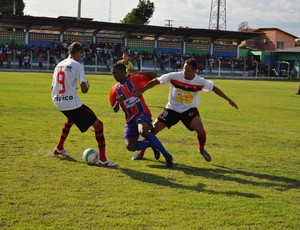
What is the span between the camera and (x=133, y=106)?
7.79 metres

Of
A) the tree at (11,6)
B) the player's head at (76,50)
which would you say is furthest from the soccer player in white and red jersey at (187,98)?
the tree at (11,6)

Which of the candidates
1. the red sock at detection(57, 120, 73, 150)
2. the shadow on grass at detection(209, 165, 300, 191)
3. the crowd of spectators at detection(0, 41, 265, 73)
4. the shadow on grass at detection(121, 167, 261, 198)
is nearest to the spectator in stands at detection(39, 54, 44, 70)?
the crowd of spectators at detection(0, 41, 265, 73)

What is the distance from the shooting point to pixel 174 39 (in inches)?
2320

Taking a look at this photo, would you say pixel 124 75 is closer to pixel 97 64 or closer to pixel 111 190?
pixel 111 190

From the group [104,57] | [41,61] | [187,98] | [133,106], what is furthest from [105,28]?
[133,106]

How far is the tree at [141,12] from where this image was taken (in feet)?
273

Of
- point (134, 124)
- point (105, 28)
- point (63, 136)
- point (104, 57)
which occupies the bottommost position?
point (63, 136)

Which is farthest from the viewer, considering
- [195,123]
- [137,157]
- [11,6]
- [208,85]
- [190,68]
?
[11,6]

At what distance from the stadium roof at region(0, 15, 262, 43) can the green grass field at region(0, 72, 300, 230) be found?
3678 centimetres

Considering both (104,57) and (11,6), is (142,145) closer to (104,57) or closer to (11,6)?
(104,57)

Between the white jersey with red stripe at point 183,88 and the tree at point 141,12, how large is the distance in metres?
76.0

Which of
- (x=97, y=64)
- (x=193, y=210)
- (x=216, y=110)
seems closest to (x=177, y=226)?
(x=193, y=210)

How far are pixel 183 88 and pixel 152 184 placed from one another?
2317mm

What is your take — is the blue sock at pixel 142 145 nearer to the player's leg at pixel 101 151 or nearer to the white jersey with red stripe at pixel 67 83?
the player's leg at pixel 101 151
